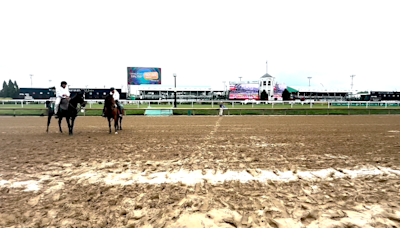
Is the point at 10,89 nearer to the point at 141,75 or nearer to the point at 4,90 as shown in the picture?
the point at 4,90

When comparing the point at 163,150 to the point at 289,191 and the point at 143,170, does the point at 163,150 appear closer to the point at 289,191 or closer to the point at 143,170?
the point at 143,170

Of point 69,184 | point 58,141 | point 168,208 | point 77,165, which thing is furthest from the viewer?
point 58,141

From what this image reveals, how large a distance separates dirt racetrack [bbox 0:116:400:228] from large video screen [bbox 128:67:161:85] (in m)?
→ 48.8

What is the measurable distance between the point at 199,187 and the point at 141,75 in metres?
53.2

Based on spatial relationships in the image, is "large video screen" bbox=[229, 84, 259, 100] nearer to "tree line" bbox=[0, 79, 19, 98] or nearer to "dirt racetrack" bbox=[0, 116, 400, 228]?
"dirt racetrack" bbox=[0, 116, 400, 228]

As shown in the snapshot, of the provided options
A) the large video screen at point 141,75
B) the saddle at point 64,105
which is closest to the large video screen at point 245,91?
the large video screen at point 141,75

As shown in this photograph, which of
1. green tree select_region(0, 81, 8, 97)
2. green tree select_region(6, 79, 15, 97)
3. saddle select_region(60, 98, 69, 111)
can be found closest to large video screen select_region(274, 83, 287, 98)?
saddle select_region(60, 98, 69, 111)

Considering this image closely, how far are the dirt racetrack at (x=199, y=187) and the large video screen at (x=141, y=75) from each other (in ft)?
160

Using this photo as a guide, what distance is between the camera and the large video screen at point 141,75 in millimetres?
53047

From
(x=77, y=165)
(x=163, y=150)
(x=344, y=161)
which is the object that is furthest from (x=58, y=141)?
(x=344, y=161)

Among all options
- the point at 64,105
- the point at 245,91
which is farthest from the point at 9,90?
the point at 64,105

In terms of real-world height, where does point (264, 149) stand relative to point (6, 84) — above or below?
below

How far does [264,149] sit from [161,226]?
483 cm

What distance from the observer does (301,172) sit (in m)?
4.54
